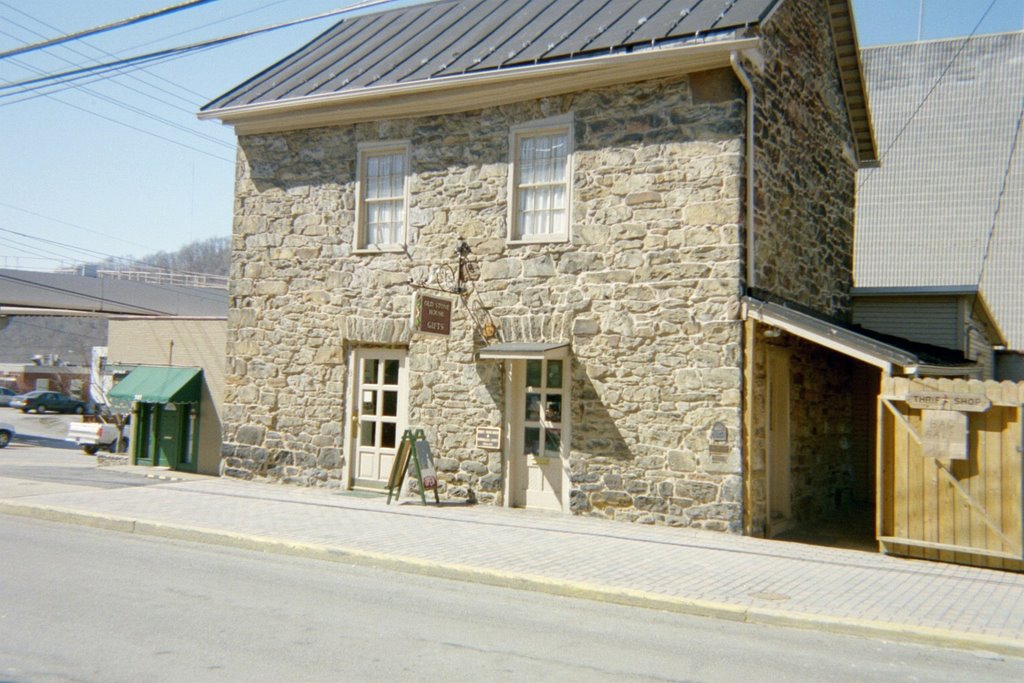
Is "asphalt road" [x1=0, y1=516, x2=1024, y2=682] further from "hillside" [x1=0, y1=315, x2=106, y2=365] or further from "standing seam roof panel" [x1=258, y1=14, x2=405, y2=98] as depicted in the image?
"hillside" [x1=0, y1=315, x2=106, y2=365]

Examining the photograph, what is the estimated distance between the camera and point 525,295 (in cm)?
1254

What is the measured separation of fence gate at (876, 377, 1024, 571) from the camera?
9.13 metres

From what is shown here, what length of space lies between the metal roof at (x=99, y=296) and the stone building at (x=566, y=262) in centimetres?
2256

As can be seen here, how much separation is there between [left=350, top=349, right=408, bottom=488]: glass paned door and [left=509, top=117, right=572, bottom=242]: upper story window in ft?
9.62

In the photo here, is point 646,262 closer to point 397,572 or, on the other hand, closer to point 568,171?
point 568,171

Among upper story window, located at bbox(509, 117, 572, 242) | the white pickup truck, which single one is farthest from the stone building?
the white pickup truck

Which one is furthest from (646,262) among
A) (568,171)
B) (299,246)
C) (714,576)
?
(299,246)

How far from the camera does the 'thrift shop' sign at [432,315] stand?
12094 millimetres

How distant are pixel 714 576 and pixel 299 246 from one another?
8.96 metres

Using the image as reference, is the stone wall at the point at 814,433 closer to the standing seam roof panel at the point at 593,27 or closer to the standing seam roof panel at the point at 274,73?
the standing seam roof panel at the point at 593,27

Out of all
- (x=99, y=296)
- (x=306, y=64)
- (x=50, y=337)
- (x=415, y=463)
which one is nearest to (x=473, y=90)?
(x=306, y=64)

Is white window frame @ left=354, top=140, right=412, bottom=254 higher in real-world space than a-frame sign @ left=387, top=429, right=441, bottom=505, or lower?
higher

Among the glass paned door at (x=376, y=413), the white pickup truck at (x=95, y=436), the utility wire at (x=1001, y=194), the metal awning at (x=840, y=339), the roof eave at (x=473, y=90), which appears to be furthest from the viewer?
the utility wire at (x=1001, y=194)

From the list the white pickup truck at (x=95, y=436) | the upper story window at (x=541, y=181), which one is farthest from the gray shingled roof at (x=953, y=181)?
the white pickup truck at (x=95, y=436)
